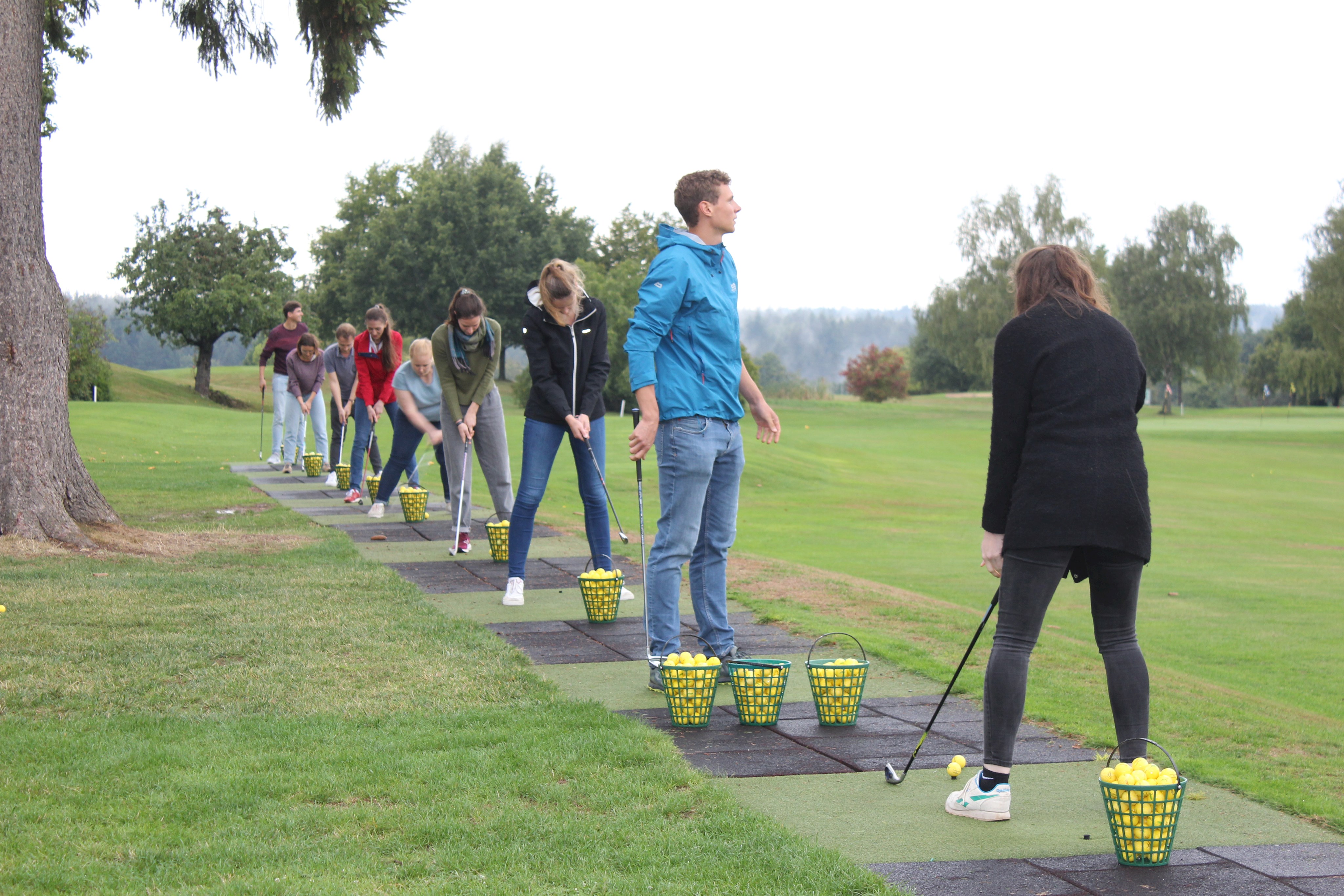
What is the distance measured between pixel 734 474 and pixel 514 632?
1929 mm

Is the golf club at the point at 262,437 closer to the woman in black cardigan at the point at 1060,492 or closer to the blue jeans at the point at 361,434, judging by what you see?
the blue jeans at the point at 361,434

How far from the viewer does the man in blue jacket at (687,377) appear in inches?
195

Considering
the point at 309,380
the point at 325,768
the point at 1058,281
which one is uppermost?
the point at 1058,281

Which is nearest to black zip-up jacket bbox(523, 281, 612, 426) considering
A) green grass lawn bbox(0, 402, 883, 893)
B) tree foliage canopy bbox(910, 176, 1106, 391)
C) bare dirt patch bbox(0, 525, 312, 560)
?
green grass lawn bbox(0, 402, 883, 893)

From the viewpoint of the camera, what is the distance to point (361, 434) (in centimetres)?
1259

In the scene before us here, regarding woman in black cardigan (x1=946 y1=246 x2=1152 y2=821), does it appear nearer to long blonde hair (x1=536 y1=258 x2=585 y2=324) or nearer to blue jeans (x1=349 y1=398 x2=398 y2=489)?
long blonde hair (x1=536 y1=258 x2=585 y2=324)

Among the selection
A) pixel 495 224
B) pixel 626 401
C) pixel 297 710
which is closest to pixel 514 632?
pixel 297 710

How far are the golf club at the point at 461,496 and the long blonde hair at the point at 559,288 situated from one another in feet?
7.39

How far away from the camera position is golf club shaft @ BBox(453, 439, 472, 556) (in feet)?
30.2

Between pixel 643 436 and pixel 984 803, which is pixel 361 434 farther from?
pixel 984 803

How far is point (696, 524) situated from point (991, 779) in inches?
74.3

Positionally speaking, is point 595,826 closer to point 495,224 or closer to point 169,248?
point 169,248

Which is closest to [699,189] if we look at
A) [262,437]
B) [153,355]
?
[262,437]

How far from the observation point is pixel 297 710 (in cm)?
481
